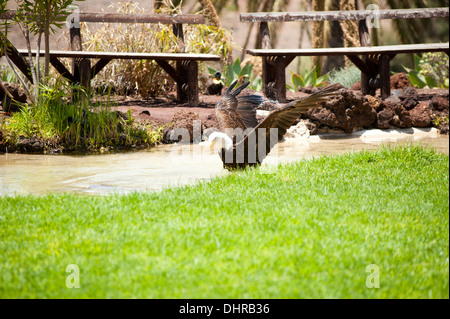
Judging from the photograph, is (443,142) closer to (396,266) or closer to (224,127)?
(224,127)

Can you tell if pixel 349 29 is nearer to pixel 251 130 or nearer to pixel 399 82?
A: pixel 399 82

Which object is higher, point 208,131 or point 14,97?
point 14,97

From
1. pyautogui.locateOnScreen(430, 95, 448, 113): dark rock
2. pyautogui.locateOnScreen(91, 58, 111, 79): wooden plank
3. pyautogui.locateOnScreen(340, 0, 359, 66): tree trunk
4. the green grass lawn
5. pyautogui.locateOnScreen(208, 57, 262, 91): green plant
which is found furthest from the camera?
pyautogui.locateOnScreen(340, 0, 359, 66): tree trunk

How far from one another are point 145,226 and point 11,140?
5.01 meters

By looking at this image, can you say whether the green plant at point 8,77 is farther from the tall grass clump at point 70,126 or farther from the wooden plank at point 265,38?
the wooden plank at point 265,38

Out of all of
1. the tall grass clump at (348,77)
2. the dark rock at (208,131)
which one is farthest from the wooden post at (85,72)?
the tall grass clump at (348,77)

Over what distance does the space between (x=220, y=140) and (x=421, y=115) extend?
220 inches

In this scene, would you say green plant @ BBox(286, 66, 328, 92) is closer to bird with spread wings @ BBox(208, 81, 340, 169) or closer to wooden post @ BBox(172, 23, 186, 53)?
wooden post @ BBox(172, 23, 186, 53)

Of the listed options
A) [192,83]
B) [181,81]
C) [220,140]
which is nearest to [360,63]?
[192,83]

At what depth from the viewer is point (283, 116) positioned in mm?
5688

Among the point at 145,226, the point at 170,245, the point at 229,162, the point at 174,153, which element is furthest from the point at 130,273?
the point at 174,153

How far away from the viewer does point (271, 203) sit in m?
4.54

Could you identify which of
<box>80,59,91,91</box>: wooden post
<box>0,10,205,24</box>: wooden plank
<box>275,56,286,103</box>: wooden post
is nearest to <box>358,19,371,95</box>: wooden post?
<box>275,56,286,103</box>: wooden post

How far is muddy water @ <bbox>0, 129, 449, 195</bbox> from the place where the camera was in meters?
5.68
